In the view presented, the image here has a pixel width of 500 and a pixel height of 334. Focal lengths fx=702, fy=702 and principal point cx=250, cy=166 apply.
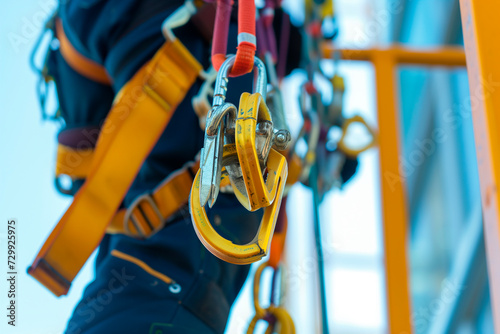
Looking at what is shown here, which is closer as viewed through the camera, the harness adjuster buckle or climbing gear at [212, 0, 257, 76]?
climbing gear at [212, 0, 257, 76]

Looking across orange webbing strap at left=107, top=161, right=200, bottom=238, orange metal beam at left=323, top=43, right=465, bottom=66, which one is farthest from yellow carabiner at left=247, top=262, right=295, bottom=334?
orange metal beam at left=323, top=43, right=465, bottom=66

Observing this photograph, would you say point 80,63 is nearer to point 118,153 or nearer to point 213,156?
point 118,153

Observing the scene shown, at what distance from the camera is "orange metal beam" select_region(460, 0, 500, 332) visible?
767 millimetres

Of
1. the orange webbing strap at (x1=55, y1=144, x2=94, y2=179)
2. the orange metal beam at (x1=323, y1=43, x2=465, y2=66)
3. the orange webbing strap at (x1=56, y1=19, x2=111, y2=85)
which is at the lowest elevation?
the orange webbing strap at (x1=55, y1=144, x2=94, y2=179)

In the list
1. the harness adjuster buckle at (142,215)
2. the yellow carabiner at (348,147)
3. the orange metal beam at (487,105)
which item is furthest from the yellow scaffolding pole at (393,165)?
the orange metal beam at (487,105)

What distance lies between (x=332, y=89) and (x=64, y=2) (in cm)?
62

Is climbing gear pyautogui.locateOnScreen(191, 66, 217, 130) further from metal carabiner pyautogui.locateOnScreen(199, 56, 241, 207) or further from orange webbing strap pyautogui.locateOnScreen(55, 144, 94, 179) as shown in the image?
orange webbing strap pyautogui.locateOnScreen(55, 144, 94, 179)

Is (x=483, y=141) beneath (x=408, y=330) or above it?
above

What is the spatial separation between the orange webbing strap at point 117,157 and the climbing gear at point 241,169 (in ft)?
1.10

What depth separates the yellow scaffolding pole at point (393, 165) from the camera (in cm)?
164

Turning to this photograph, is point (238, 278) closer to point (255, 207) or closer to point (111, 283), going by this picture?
point (111, 283)

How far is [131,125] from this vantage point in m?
1.09

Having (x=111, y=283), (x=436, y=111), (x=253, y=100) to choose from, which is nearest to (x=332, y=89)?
(x=111, y=283)

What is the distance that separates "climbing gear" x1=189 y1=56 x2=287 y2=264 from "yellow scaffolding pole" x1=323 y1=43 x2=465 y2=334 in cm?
95
